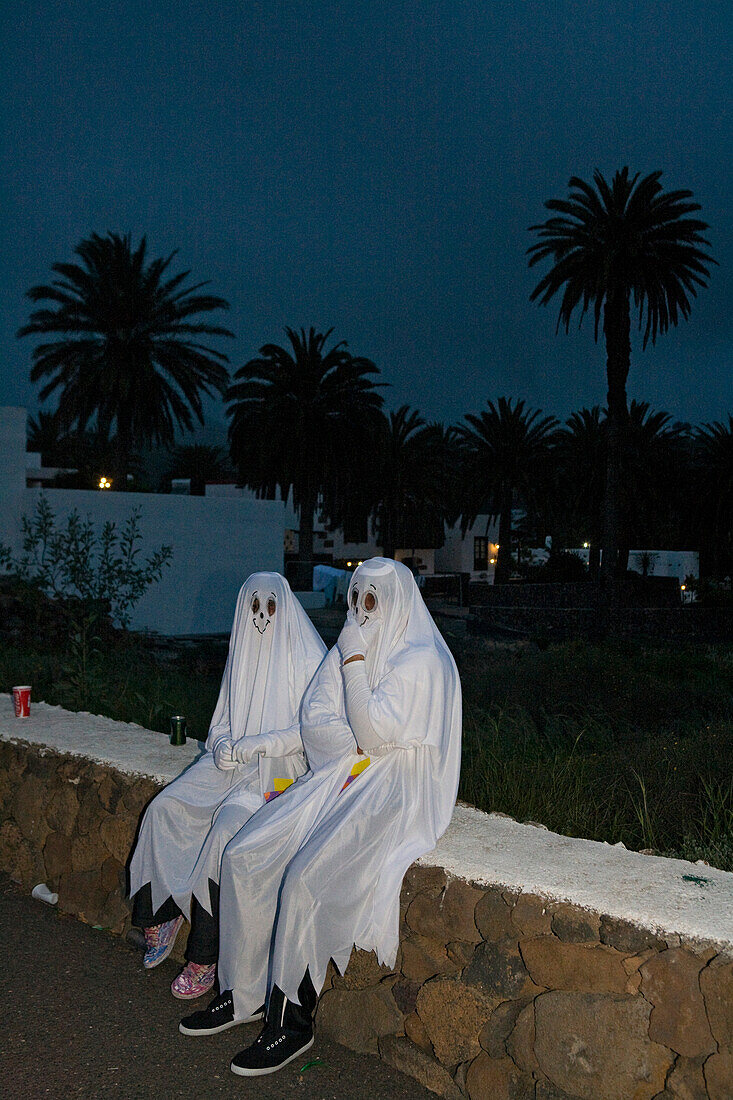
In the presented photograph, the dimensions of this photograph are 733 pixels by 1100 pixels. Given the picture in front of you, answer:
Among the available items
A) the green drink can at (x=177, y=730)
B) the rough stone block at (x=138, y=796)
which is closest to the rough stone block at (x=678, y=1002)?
the rough stone block at (x=138, y=796)

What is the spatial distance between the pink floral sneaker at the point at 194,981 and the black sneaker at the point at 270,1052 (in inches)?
17.8

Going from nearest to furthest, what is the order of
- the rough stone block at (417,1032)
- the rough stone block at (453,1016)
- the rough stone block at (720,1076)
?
the rough stone block at (720,1076)
the rough stone block at (453,1016)
the rough stone block at (417,1032)

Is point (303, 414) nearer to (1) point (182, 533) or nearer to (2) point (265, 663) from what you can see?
(1) point (182, 533)

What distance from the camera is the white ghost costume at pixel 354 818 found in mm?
3133

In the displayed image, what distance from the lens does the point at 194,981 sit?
3.54 meters

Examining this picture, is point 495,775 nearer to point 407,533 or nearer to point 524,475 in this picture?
point 524,475

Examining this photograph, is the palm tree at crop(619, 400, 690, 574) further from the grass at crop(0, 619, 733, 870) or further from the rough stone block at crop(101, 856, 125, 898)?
the rough stone block at crop(101, 856, 125, 898)

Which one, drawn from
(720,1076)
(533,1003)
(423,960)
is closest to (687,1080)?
(720,1076)

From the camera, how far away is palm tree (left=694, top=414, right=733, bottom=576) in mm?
34406

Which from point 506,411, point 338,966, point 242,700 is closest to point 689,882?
point 338,966

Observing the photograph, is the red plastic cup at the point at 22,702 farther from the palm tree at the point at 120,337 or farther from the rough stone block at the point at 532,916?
the palm tree at the point at 120,337

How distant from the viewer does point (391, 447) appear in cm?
3672

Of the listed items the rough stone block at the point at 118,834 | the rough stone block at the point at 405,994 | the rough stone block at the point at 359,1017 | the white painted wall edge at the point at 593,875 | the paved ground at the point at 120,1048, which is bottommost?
the paved ground at the point at 120,1048

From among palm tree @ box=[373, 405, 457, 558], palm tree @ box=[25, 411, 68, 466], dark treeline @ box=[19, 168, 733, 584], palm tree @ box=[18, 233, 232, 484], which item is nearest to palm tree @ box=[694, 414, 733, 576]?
dark treeline @ box=[19, 168, 733, 584]
